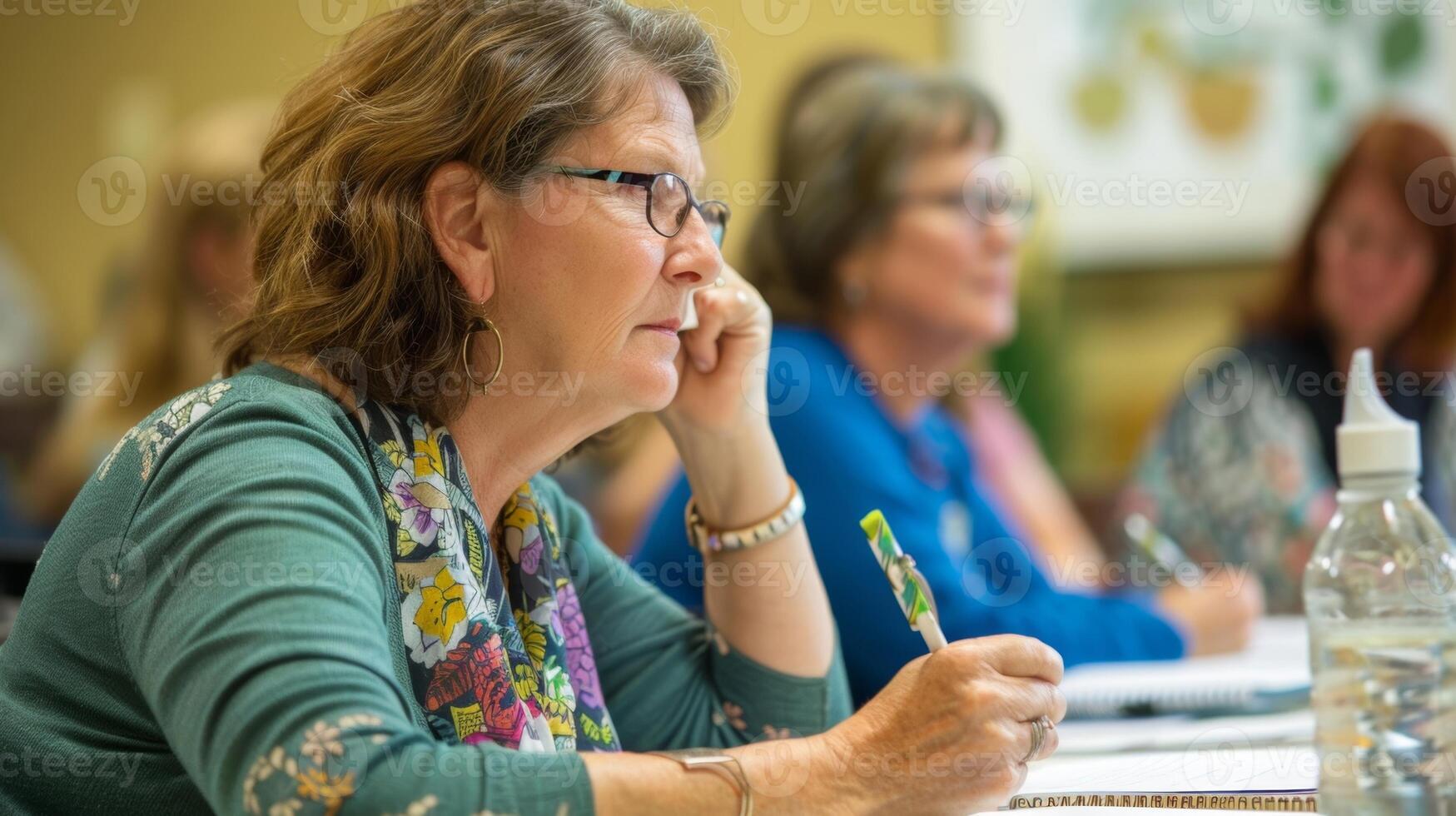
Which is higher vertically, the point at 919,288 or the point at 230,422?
the point at 230,422

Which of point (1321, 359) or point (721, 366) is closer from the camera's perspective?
point (721, 366)

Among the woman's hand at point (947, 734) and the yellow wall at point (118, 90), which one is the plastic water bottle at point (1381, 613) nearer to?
the woman's hand at point (947, 734)

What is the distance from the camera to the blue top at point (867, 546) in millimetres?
1396

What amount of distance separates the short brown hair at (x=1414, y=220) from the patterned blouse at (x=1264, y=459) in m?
0.06

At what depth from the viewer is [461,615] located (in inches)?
32.9

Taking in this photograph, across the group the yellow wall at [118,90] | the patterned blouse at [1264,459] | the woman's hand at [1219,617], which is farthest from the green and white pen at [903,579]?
the yellow wall at [118,90]

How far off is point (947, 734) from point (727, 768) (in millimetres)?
152

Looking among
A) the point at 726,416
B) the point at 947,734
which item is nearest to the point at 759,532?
the point at 726,416

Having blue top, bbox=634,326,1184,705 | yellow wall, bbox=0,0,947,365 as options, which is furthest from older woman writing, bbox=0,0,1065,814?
yellow wall, bbox=0,0,947,365

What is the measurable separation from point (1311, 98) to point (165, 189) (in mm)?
2799

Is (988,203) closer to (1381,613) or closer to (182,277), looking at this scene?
(1381,613)

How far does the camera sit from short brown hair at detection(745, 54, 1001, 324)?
1.76m

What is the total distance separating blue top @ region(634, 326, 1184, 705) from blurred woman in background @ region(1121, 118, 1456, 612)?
0.70 meters

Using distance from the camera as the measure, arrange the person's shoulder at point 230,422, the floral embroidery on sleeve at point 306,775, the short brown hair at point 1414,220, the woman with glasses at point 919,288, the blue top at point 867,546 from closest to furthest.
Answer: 1. the floral embroidery on sleeve at point 306,775
2. the person's shoulder at point 230,422
3. the blue top at point 867,546
4. the woman with glasses at point 919,288
5. the short brown hair at point 1414,220
